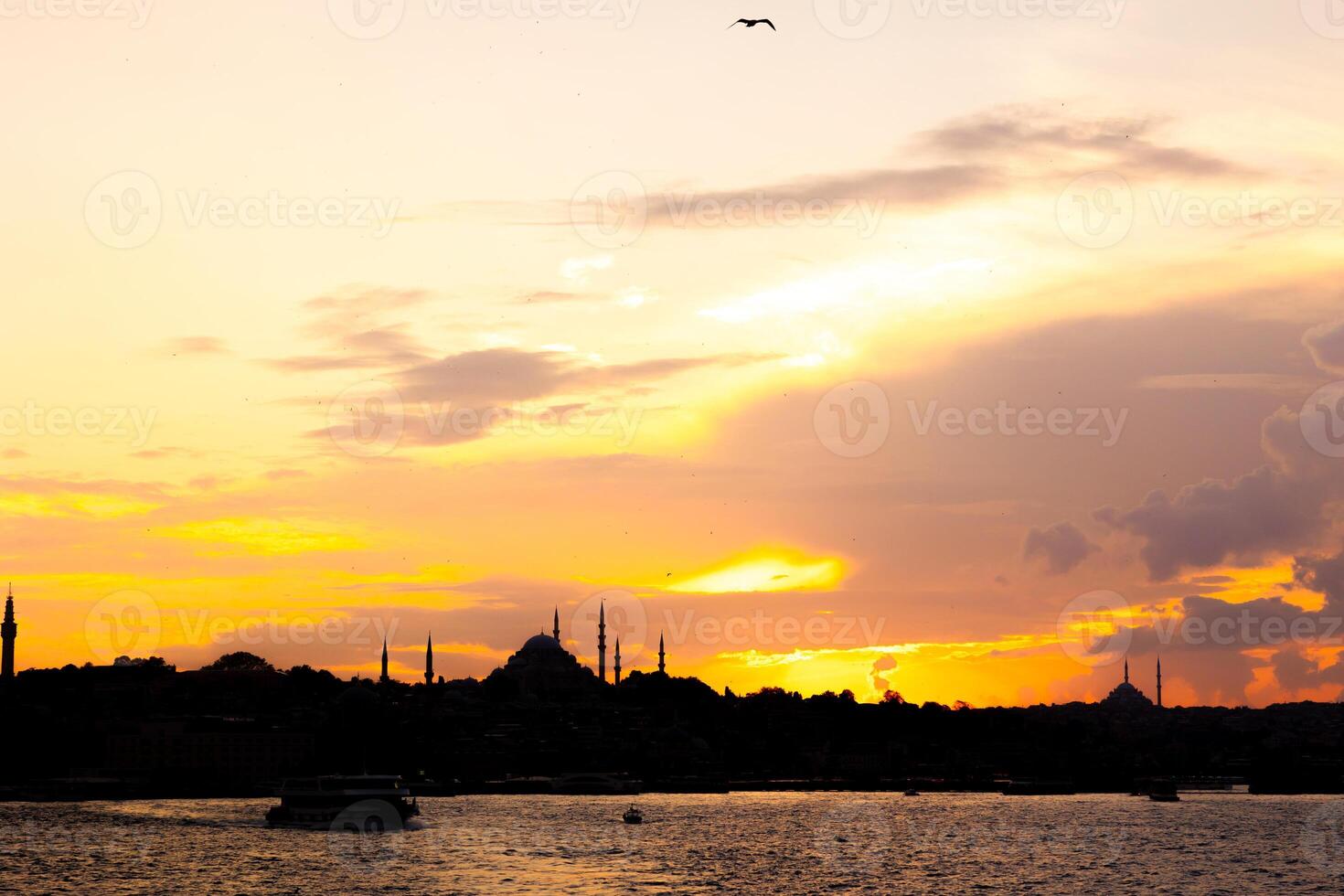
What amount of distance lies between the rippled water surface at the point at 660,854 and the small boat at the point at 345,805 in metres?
2.81

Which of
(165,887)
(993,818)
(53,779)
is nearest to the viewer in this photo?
(165,887)

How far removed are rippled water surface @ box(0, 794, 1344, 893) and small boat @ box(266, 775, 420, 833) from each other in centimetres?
281

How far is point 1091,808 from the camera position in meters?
194

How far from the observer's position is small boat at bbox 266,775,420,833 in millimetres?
130125

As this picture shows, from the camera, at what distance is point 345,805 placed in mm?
134625

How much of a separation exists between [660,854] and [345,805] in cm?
3853

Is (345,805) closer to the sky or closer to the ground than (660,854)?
closer to the sky

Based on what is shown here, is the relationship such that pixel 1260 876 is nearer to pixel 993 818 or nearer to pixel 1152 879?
pixel 1152 879

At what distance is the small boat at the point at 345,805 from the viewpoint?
13012 centimetres

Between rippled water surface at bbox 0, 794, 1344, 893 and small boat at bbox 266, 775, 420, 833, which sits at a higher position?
small boat at bbox 266, 775, 420, 833

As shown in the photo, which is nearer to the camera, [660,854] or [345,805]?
[660,854]

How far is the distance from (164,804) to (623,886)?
9642 centimetres

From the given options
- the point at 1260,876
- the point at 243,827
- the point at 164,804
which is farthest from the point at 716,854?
the point at 164,804

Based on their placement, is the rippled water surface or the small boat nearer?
the rippled water surface
